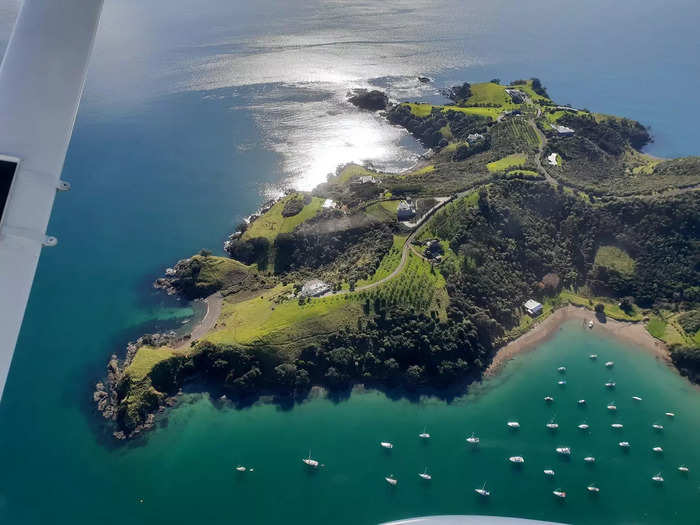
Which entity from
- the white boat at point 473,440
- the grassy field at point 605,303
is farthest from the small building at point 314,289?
the grassy field at point 605,303

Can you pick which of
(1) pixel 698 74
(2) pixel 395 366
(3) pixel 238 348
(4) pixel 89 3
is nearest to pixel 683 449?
(2) pixel 395 366

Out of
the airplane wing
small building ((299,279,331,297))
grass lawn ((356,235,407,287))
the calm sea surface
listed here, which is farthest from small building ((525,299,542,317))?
the airplane wing

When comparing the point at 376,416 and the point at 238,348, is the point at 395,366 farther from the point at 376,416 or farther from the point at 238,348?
the point at 238,348

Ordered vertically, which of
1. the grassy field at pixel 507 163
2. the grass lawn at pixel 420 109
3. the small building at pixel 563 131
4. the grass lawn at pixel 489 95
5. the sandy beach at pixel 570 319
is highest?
the grass lawn at pixel 489 95

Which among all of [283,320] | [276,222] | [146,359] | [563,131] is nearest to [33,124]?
[146,359]

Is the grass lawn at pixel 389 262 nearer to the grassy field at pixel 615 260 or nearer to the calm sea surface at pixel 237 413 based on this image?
the calm sea surface at pixel 237 413
